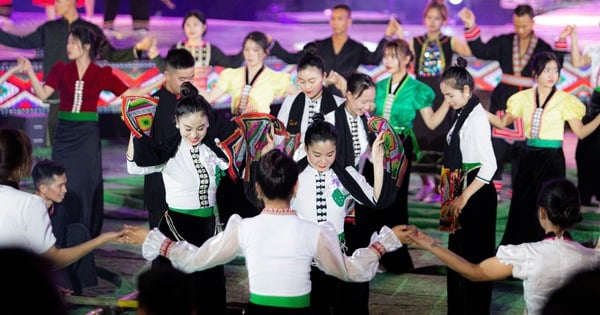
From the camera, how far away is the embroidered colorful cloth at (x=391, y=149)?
4562mm

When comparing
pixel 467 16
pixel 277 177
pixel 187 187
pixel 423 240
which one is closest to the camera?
pixel 277 177

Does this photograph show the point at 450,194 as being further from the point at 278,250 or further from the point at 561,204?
Answer: the point at 278,250

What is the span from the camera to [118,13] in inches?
433

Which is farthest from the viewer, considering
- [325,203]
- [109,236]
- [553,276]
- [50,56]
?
[50,56]

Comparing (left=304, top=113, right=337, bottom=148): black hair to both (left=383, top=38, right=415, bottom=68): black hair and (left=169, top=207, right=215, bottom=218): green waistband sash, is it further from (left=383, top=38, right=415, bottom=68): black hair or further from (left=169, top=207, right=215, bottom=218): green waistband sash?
(left=383, top=38, right=415, bottom=68): black hair

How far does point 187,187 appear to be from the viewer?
14.3 feet

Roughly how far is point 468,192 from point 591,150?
298 centimetres

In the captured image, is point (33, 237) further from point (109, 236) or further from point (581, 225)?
point (581, 225)

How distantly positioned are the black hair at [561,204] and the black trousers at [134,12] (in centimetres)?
710

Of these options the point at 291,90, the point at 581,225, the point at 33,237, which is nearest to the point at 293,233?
the point at 33,237

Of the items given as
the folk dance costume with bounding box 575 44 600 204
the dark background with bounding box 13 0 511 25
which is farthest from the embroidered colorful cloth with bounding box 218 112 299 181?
the dark background with bounding box 13 0 511 25

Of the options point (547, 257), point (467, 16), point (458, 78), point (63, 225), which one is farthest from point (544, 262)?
point (467, 16)

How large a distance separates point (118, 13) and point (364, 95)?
6613 mm

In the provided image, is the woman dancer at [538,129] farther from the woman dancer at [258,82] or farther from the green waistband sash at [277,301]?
the green waistband sash at [277,301]
